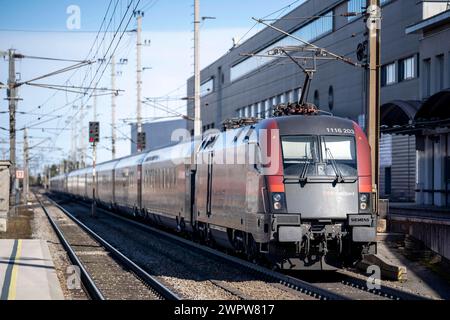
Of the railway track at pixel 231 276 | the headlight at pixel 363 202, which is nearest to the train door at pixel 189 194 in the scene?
the railway track at pixel 231 276

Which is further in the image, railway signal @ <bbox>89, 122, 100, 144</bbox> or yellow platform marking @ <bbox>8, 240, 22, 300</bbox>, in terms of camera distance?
railway signal @ <bbox>89, 122, 100, 144</bbox>

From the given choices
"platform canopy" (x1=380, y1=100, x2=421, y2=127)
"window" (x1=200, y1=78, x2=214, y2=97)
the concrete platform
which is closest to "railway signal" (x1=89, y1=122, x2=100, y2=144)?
"platform canopy" (x1=380, y1=100, x2=421, y2=127)

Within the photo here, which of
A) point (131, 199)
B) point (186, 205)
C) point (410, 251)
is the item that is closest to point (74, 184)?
point (131, 199)

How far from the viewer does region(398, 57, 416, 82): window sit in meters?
40.6

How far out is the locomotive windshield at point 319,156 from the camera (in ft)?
49.0

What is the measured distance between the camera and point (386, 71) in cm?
4394

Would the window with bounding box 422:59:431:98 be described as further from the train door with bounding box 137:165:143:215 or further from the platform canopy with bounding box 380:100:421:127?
the train door with bounding box 137:165:143:215

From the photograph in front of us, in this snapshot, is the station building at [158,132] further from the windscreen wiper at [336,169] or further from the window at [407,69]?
the windscreen wiper at [336,169]

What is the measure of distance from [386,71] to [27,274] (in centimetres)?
3222

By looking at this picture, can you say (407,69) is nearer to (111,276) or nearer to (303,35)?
(303,35)

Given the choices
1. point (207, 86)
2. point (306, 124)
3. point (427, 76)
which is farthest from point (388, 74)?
point (207, 86)

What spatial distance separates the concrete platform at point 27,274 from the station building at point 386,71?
1087 cm
